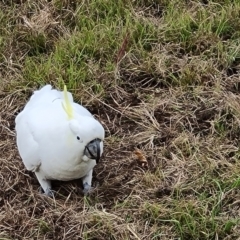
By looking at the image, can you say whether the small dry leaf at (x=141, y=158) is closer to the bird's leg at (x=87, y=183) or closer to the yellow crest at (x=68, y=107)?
the bird's leg at (x=87, y=183)

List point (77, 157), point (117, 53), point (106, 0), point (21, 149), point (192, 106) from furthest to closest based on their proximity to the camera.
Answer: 1. point (106, 0)
2. point (117, 53)
3. point (192, 106)
4. point (21, 149)
5. point (77, 157)

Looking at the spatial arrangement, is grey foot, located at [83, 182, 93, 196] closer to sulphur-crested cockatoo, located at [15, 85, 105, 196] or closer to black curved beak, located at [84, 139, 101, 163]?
sulphur-crested cockatoo, located at [15, 85, 105, 196]

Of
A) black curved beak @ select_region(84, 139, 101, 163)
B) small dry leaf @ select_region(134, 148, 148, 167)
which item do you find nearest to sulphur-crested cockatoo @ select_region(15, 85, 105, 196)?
black curved beak @ select_region(84, 139, 101, 163)

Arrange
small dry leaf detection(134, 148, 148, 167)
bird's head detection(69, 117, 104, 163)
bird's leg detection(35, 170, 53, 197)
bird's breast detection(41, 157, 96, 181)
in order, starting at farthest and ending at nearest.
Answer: small dry leaf detection(134, 148, 148, 167)
bird's leg detection(35, 170, 53, 197)
bird's breast detection(41, 157, 96, 181)
bird's head detection(69, 117, 104, 163)

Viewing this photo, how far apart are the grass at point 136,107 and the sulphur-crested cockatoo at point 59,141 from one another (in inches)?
5.7

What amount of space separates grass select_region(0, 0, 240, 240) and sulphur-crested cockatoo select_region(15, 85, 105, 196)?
14 centimetres

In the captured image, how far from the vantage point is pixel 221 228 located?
2381 mm

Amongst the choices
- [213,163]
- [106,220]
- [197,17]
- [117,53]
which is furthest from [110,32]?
[106,220]

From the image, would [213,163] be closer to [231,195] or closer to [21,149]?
[231,195]

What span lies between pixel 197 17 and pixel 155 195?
1186mm

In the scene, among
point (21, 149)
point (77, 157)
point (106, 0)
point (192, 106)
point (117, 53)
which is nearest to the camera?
point (77, 157)

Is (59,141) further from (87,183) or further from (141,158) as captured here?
(141,158)

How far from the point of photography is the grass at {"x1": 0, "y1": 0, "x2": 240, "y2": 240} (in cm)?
245

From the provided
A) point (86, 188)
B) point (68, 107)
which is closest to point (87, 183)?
point (86, 188)
